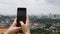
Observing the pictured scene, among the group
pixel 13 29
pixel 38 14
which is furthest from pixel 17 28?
pixel 38 14

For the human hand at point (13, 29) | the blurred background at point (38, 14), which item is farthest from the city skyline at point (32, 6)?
the human hand at point (13, 29)

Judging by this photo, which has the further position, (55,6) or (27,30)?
(55,6)

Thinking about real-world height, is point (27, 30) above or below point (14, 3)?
below

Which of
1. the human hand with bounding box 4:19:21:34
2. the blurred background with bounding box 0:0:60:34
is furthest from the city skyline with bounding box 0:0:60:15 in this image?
the human hand with bounding box 4:19:21:34

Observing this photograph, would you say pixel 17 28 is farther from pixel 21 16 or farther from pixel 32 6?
pixel 32 6

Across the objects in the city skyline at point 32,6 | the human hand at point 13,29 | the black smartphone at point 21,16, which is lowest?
the human hand at point 13,29

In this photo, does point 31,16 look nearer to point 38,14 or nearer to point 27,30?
point 38,14

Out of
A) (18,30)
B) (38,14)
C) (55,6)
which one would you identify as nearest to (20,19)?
(18,30)

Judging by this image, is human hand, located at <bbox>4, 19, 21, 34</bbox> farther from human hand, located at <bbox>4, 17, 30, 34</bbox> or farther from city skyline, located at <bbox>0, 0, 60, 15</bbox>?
city skyline, located at <bbox>0, 0, 60, 15</bbox>

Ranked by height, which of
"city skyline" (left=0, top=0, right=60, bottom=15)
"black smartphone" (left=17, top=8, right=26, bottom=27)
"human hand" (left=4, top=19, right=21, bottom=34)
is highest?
"city skyline" (left=0, top=0, right=60, bottom=15)

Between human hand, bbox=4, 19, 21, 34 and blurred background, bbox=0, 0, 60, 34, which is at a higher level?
blurred background, bbox=0, 0, 60, 34

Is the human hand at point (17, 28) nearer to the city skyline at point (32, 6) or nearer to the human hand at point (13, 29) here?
the human hand at point (13, 29)
